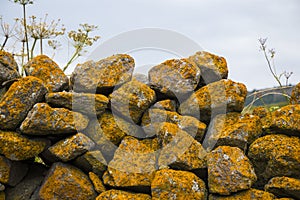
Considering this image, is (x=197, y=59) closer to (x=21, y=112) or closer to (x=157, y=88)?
(x=157, y=88)

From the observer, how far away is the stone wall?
4.18 metres

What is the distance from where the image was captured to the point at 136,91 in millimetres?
4633

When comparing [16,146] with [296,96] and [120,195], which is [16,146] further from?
[296,96]

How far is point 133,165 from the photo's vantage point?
14.3ft

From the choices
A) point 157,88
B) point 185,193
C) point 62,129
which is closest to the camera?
point 185,193

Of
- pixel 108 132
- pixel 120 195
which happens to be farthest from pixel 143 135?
pixel 120 195

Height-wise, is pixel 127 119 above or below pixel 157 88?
below

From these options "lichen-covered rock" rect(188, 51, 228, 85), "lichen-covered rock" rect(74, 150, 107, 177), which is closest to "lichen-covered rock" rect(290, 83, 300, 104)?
"lichen-covered rock" rect(188, 51, 228, 85)

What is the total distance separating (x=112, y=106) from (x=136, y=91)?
42 centimetres

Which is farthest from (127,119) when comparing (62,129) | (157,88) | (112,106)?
(62,129)

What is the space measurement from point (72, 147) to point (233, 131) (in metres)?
2.24

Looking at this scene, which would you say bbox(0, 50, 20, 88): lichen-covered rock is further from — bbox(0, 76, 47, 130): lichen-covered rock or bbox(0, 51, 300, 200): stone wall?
bbox(0, 76, 47, 130): lichen-covered rock

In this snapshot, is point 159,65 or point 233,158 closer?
point 233,158

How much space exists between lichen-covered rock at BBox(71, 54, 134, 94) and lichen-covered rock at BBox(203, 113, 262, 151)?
1.47m
